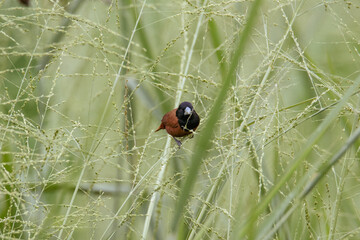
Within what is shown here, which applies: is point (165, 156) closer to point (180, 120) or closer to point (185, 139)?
point (185, 139)

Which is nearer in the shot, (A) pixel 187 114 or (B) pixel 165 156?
(B) pixel 165 156

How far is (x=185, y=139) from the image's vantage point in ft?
5.61

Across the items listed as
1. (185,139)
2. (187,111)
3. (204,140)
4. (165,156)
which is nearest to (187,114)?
(187,111)

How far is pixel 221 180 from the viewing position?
1.38m

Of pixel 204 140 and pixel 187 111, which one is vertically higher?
pixel 204 140

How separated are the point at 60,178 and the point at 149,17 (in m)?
1.23

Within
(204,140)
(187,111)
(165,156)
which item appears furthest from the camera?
(187,111)

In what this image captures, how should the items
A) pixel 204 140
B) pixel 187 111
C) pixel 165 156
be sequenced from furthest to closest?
pixel 187 111 < pixel 165 156 < pixel 204 140

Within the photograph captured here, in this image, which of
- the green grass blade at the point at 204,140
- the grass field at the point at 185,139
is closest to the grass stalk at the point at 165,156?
the grass field at the point at 185,139

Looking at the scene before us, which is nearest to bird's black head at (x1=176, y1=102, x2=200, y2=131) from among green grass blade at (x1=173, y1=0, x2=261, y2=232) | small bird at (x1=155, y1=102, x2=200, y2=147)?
small bird at (x1=155, y1=102, x2=200, y2=147)

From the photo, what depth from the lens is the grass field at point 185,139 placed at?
116cm

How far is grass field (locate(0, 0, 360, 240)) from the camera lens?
3.79 feet

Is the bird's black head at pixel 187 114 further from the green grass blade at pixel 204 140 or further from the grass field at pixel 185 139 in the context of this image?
the green grass blade at pixel 204 140

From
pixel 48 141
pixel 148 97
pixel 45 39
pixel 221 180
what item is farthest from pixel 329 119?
pixel 45 39
